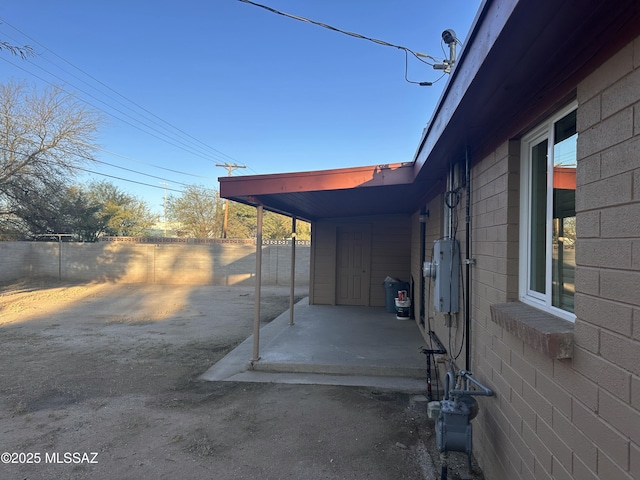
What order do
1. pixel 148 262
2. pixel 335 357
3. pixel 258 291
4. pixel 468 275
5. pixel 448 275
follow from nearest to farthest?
pixel 468 275 < pixel 448 275 < pixel 335 357 < pixel 258 291 < pixel 148 262

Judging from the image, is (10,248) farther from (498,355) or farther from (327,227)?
(498,355)

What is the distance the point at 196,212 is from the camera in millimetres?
31953

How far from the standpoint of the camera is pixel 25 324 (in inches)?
330

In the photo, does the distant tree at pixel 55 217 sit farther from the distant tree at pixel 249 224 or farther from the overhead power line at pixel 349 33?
the distant tree at pixel 249 224

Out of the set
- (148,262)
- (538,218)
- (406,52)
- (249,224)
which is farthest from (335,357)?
(249,224)

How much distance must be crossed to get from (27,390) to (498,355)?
5148mm

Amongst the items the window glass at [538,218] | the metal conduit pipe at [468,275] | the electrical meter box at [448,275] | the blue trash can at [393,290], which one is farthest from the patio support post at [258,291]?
the blue trash can at [393,290]

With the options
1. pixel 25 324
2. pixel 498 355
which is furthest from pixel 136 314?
pixel 498 355

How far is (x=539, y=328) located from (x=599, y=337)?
0.29 meters

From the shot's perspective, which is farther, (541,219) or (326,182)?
(326,182)

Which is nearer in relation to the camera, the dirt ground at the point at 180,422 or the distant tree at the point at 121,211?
the dirt ground at the point at 180,422

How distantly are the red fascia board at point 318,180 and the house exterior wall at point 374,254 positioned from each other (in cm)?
499

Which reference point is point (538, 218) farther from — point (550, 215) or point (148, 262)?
point (148, 262)

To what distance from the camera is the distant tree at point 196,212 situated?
31922mm
